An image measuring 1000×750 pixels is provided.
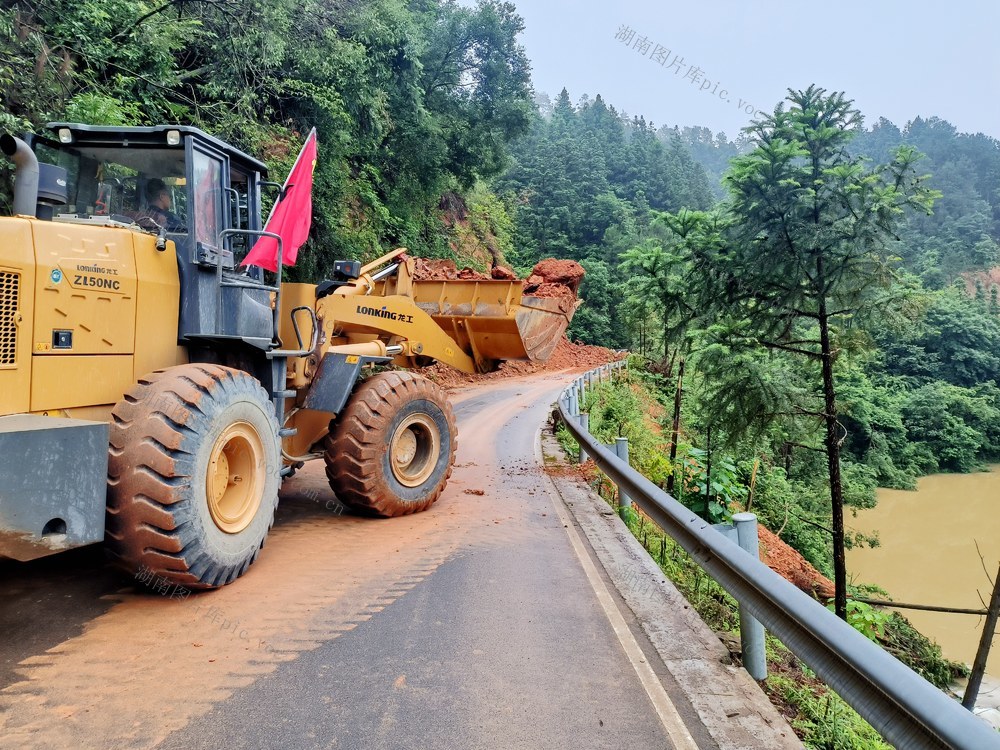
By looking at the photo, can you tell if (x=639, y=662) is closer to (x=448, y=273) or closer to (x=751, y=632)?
(x=751, y=632)

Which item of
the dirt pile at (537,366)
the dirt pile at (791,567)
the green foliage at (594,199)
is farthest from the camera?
the green foliage at (594,199)

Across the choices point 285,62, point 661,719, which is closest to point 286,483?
point 661,719

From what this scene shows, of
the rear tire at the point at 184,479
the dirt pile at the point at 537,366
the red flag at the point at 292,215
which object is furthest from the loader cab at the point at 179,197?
the dirt pile at the point at 537,366

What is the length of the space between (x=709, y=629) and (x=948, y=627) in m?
19.3

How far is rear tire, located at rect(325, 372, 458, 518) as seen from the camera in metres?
5.77

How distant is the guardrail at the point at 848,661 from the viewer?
1720mm

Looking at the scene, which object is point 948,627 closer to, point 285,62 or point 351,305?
point 351,305

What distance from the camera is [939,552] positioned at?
2544cm

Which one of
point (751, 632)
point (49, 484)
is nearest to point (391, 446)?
point (49, 484)

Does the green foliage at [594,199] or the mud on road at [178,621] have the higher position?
the green foliage at [594,199]

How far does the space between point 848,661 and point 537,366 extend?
90.7 ft

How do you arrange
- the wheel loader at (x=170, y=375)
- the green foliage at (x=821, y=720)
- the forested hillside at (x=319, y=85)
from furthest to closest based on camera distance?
the forested hillside at (x=319, y=85), the wheel loader at (x=170, y=375), the green foliage at (x=821, y=720)

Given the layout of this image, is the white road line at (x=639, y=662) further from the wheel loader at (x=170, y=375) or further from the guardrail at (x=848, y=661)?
the wheel loader at (x=170, y=375)

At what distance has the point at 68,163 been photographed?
183 inches
